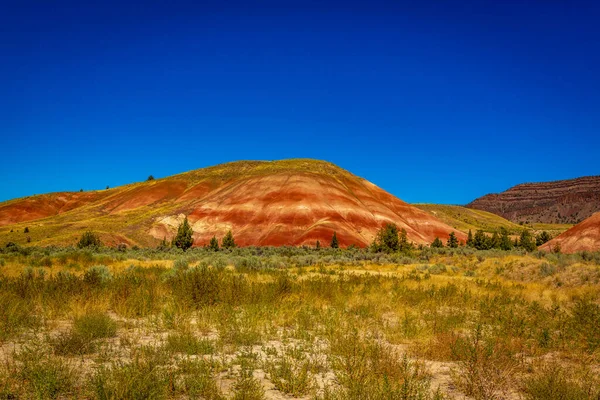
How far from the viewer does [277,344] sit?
23.4 feet

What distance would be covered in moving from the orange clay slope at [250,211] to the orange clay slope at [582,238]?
73.8 feet

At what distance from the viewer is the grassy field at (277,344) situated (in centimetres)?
461

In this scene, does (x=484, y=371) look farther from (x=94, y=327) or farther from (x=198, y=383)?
(x=94, y=327)

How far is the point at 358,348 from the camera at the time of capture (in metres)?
6.09

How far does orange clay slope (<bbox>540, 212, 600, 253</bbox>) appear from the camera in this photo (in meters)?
48.5

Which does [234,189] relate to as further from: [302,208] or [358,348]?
[358,348]

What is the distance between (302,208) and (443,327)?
59874mm

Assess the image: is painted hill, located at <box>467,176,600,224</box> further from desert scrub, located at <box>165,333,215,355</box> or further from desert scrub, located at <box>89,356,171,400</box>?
desert scrub, located at <box>89,356,171,400</box>

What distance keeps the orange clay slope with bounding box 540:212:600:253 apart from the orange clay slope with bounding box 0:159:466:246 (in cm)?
2250

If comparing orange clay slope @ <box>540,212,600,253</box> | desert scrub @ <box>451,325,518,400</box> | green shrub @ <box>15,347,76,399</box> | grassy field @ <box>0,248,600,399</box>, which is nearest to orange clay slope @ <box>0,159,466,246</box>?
orange clay slope @ <box>540,212,600,253</box>

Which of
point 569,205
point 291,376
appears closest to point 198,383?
point 291,376

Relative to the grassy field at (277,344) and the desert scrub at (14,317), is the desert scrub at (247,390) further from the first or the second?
the desert scrub at (14,317)

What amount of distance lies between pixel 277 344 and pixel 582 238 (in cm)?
5756

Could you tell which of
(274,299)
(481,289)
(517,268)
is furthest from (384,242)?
(274,299)
